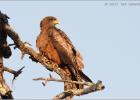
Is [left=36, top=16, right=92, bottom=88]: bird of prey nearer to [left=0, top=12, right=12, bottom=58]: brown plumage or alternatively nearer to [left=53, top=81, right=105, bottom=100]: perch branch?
[left=0, top=12, right=12, bottom=58]: brown plumage

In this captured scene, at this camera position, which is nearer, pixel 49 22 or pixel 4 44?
pixel 4 44

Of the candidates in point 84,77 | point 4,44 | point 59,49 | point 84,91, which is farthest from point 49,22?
point 84,91

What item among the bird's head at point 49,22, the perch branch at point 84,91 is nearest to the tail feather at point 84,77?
the perch branch at point 84,91

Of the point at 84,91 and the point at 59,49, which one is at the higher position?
the point at 59,49

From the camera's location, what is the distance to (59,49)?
47.6 feet

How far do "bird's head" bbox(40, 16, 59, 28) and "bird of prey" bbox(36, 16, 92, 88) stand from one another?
1.06ft

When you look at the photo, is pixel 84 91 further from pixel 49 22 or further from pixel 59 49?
pixel 49 22

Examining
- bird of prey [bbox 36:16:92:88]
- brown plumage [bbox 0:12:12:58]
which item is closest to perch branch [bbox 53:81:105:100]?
brown plumage [bbox 0:12:12:58]

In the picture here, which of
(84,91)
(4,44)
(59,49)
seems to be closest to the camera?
(84,91)

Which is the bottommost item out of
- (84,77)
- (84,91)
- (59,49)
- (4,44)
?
(84,91)

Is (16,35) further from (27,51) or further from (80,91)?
(80,91)

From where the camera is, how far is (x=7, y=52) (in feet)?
38.9

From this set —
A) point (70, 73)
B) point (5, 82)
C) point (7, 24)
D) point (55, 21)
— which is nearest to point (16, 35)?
point (7, 24)

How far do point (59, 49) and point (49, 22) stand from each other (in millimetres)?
1743
